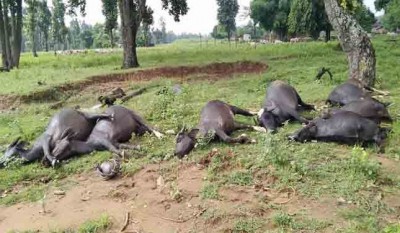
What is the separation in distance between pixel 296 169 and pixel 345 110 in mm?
1967

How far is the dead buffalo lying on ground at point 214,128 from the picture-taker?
7.05 metres

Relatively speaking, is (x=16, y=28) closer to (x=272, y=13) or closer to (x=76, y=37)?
(x=272, y=13)

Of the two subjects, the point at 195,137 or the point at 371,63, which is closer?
the point at 195,137

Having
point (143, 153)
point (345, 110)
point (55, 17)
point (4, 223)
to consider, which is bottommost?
point (4, 223)

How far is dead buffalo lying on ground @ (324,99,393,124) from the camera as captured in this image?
24.8ft

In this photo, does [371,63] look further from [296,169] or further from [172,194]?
[172,194]

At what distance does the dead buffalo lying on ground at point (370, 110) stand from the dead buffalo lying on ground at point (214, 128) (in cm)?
152

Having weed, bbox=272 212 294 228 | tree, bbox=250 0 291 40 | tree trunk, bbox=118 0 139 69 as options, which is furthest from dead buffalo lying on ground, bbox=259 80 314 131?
tree, bbox=250 0 291 40

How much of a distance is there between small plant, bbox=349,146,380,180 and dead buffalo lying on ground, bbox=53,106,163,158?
336 centimetres

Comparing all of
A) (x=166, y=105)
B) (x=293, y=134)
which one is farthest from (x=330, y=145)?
(x=166, y=105)

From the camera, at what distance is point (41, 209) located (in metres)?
6.16

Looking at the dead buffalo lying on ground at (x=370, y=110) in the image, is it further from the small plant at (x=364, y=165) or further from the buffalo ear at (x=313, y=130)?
the small plant at (x=364, y=165)

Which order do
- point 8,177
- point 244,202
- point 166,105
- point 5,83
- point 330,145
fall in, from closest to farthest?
point 244,202 < point 330,145 < point 8,177 < point 166,105 < point 5,83

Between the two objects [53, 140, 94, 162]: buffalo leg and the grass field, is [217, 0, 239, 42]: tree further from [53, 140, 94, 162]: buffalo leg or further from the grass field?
[53, 140, 94, 162]: buffalo leg
